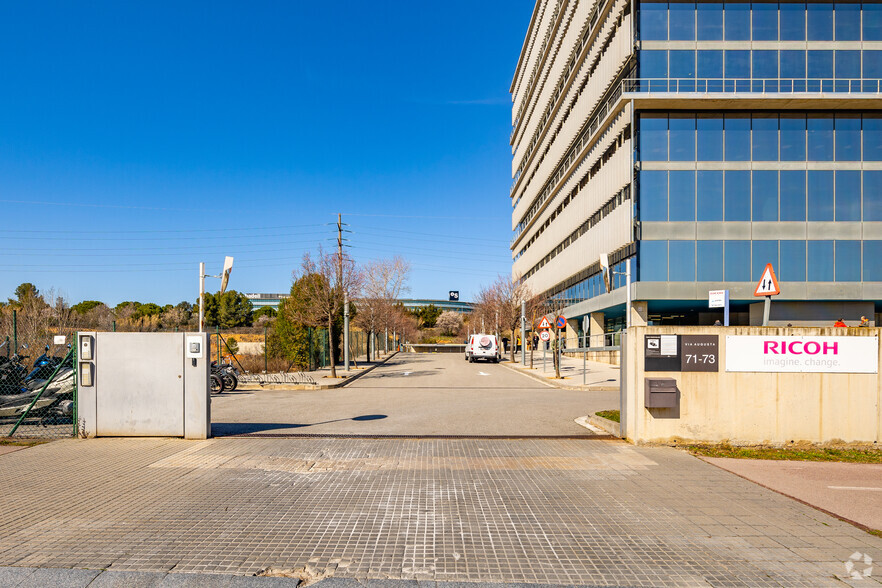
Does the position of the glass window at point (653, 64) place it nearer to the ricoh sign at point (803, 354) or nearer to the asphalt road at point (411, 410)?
the asphalt road at point (411, 410)

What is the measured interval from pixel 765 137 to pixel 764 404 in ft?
104

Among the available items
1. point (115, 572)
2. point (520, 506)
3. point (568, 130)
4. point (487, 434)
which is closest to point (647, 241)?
point (568, 130)

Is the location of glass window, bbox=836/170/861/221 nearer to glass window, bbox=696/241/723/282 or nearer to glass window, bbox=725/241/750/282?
glass window, bbox=725/241/750/282

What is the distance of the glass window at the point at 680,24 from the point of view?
34.0 m

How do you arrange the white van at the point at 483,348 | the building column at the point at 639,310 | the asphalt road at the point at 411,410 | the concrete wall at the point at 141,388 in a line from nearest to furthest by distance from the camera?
the concrete wall at the point at 141,388 → the asphalt road at the point at 411,410 → the building column at the point at 639,310 → the white van at the point at 483,348

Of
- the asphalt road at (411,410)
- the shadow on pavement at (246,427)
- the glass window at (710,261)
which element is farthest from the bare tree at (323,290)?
the glass window at (710,261)

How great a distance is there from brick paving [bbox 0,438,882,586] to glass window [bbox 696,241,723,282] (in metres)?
28.8

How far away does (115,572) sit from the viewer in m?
4.14

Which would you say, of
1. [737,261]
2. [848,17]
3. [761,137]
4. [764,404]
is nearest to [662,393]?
[764,404]

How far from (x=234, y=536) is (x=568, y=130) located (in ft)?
161

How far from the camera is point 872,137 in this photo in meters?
34.1

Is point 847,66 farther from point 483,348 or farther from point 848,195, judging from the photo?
point 483,348

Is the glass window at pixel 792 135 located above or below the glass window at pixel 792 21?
below

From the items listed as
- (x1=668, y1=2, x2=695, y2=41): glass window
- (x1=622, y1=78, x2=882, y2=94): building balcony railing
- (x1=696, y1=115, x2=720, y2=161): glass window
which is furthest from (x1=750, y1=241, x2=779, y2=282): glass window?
(x1=668, y1=2, x2=695, y2=41): glass window
